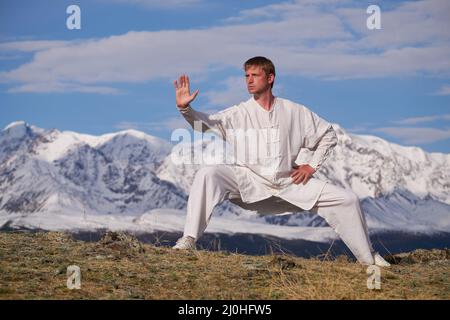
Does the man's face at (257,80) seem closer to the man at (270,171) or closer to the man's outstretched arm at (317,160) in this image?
the man at (270,171)

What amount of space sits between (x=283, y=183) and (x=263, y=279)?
2.87 m

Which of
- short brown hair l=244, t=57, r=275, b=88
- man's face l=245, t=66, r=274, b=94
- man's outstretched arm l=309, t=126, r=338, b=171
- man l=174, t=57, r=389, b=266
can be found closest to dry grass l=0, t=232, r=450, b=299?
man l=174, t=57, r=389, b=266

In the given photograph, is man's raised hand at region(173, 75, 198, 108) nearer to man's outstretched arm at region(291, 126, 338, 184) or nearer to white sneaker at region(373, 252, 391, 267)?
man's outstretched arm at region(291, 126, 338, 184)

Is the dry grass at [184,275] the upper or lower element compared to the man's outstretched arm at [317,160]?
lower

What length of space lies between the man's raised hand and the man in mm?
35

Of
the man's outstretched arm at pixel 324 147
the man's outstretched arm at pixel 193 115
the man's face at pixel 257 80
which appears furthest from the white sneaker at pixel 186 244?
the man's face at pixel 257 80

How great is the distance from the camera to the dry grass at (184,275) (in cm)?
905

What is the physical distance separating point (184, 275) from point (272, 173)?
3.08m

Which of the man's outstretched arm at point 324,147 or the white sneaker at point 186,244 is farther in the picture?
the man's outstretched arm at point 324,147

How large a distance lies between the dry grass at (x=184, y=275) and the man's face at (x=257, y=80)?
270cm

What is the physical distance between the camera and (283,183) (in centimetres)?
1255

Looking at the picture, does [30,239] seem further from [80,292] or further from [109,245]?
[80,292]
